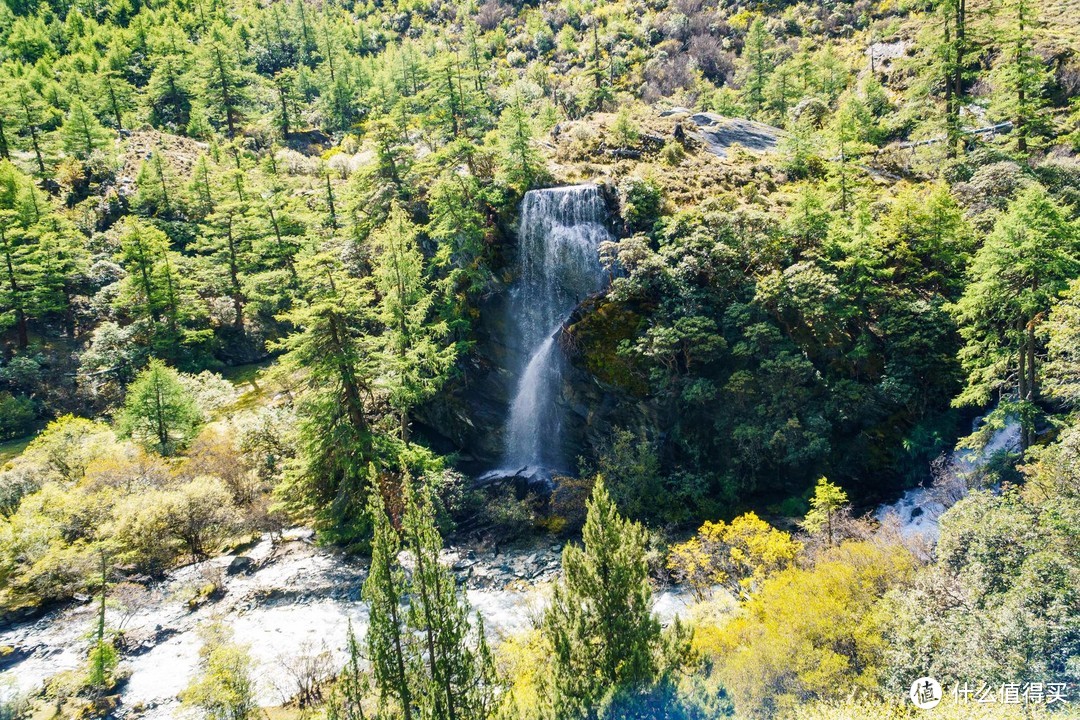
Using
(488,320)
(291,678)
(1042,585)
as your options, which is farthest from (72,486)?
(1042,585)

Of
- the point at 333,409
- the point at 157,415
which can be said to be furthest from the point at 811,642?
the point at 157,415

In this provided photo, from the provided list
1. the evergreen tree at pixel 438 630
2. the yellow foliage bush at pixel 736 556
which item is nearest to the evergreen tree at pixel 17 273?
the evergreen tree at pixel 438 630

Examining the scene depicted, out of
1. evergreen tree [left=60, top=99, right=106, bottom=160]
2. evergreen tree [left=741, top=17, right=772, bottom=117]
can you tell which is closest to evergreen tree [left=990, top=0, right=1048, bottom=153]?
evergreen tree [left=741, top=17, right=772, bottom=117]

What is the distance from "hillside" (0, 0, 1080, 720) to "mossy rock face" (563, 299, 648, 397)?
0.67ft

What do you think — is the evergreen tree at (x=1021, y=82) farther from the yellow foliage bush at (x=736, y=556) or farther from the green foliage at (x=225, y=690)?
the green foliage at (x=225, y=690)

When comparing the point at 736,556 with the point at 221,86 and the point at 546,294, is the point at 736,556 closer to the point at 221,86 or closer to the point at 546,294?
the point at 546,294

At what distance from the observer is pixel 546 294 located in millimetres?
37531

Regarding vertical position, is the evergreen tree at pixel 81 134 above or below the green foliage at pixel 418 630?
above

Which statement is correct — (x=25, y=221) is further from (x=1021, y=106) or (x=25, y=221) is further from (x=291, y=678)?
(x=1021, y=106)

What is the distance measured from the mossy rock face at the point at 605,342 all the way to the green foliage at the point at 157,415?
77.4 ft

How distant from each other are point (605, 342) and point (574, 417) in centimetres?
503

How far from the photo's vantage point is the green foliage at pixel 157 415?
34.1 m

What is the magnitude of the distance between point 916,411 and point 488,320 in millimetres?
24240

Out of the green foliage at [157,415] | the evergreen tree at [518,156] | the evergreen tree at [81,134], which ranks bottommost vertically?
the green foliage at [157,415]
